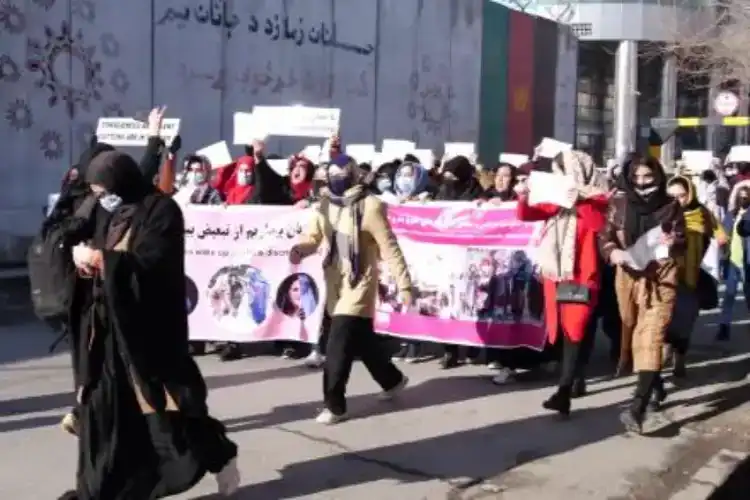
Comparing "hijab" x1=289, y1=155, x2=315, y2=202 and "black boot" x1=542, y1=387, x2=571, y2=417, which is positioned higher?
"hijab" x1=289, y1=155, x2=315, y2=202

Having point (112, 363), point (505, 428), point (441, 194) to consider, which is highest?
point (441, 194)

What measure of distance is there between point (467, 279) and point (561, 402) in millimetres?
1539

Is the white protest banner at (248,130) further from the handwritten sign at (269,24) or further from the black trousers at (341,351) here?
the handwritten sign at (269,24)

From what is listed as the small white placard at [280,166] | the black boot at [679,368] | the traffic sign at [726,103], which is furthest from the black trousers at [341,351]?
the traffic sign at [726,103]

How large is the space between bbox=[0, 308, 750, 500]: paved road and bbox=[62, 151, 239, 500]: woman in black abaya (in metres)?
0.77

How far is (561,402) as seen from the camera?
736 cm

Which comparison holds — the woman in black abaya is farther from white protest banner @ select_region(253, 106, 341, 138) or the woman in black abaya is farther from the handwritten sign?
the handwritten sign

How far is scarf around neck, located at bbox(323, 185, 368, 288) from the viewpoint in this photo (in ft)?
22.6

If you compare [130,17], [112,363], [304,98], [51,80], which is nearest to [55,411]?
[112,363]

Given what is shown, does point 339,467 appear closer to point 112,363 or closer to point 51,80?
point 112,363

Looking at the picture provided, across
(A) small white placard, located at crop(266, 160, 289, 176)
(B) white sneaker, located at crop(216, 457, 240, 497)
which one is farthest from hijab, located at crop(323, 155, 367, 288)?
(A) small white placard, located at crop(266, 160, 289, 176)

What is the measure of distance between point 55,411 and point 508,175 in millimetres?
4109

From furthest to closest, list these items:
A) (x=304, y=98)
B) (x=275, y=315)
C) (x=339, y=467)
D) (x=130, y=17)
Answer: (x=304, y=98), (x=130, y=17), (x=275, y=315), (x=339, y=467)

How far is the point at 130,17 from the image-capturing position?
15805mm
